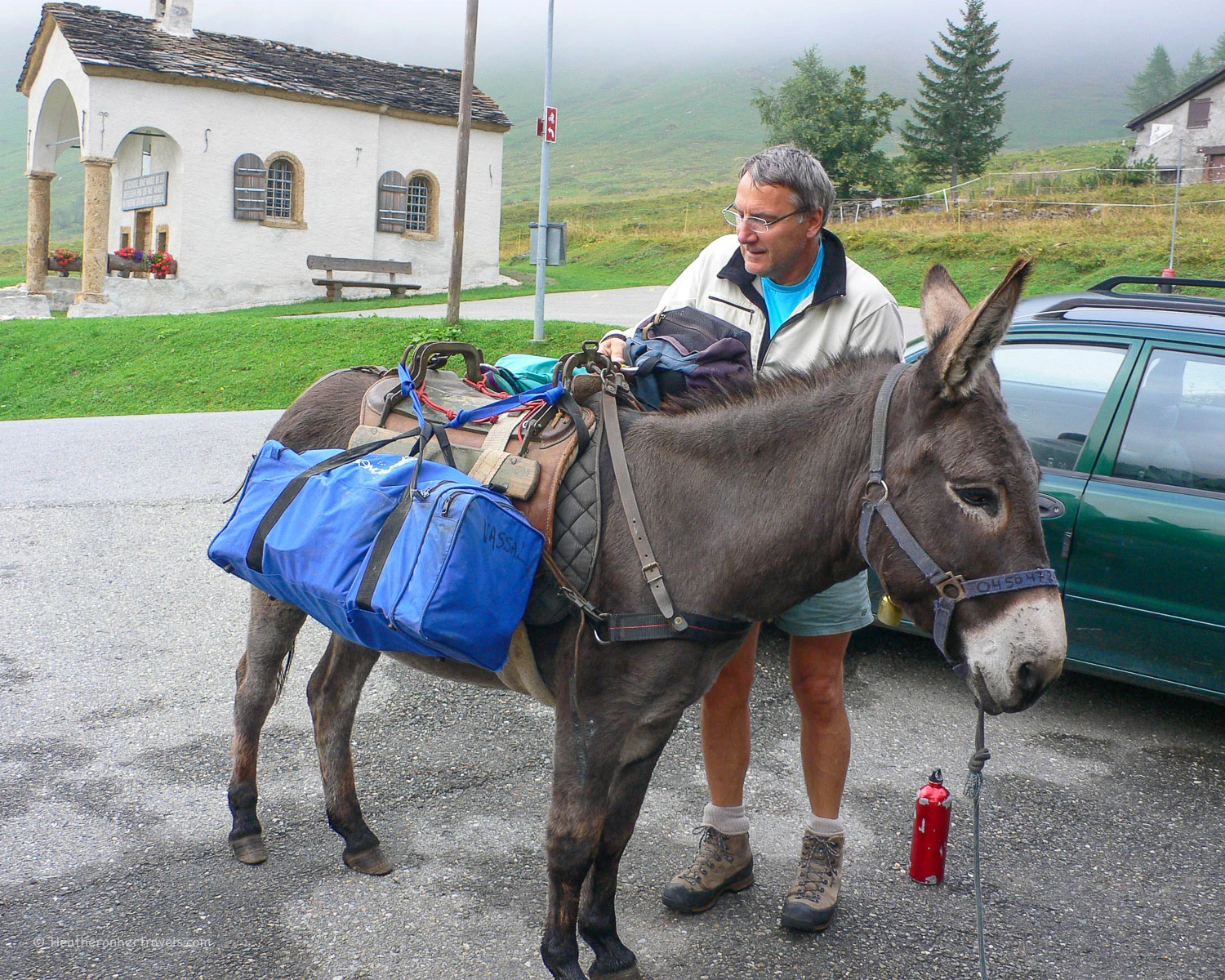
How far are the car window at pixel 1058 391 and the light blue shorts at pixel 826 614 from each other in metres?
1.76

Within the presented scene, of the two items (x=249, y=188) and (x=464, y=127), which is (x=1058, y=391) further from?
(x=249, y=188)

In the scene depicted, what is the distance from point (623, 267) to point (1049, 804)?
27.2m

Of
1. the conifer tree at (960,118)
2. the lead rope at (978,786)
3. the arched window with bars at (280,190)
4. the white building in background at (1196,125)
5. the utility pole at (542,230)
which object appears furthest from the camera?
the conifer tree at (960,118)

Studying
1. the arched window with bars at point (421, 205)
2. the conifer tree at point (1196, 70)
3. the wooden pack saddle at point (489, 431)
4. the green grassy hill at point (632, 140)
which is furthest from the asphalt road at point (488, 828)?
the conifer tree at point (1196, 70)

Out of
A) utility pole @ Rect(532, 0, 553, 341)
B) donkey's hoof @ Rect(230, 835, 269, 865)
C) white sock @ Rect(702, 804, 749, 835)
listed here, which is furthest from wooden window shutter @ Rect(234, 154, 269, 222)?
white sock @ Rect(702, 804, 749, 835)

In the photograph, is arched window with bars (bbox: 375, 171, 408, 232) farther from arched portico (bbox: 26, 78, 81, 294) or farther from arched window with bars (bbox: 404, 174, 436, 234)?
arched portico (bbox: 26, 78, 81, 294)

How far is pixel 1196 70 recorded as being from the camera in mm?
130375

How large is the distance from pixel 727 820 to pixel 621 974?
63cm

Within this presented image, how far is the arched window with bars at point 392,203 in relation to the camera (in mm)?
25609

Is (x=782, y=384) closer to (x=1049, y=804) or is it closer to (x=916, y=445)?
(x=916, y=445)

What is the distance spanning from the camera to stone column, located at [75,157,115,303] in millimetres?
21969

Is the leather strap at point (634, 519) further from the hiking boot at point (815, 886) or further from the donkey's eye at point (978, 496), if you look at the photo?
the hiking boot at point (815, 886)

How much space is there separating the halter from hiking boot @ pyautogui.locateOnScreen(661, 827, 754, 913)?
129 cm

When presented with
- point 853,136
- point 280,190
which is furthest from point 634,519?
point 853,136
